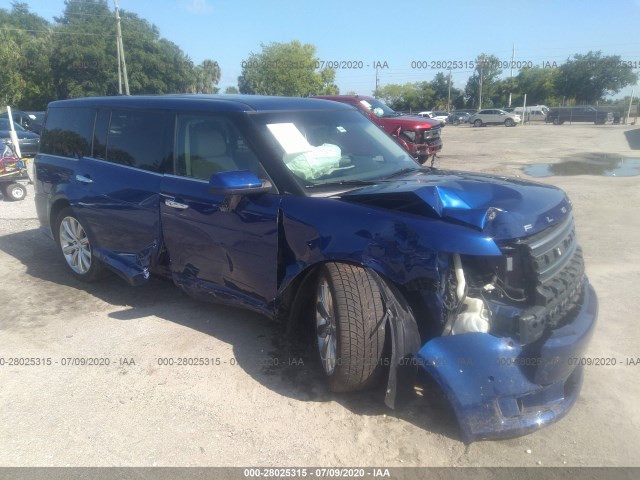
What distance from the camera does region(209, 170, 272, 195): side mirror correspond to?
3260 mm

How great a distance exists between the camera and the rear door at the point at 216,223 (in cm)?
350

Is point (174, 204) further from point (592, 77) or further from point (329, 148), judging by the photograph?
point (592, 77)

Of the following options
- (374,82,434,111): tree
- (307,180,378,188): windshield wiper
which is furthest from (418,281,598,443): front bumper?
(374,82,434,111): tree

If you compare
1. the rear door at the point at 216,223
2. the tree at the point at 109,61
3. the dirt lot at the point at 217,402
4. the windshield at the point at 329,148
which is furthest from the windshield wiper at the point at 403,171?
the tree at the point at 109,61

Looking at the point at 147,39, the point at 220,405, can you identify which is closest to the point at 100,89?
the point at 147,39

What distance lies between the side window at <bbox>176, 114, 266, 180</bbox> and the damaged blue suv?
0.01 m

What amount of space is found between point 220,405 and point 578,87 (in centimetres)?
6187

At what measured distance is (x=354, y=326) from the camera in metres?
2.95

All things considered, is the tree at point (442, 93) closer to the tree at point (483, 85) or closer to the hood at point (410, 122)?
the tree at point (483, 85)

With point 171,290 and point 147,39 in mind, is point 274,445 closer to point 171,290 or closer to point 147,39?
point 171,290

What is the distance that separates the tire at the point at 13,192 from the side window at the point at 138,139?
6503 millimetres

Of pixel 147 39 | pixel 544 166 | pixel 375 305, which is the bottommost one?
pixel 544 166

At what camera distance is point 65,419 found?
3.14m

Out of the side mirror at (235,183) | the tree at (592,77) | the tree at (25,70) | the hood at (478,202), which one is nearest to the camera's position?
the hood at (478,202)
